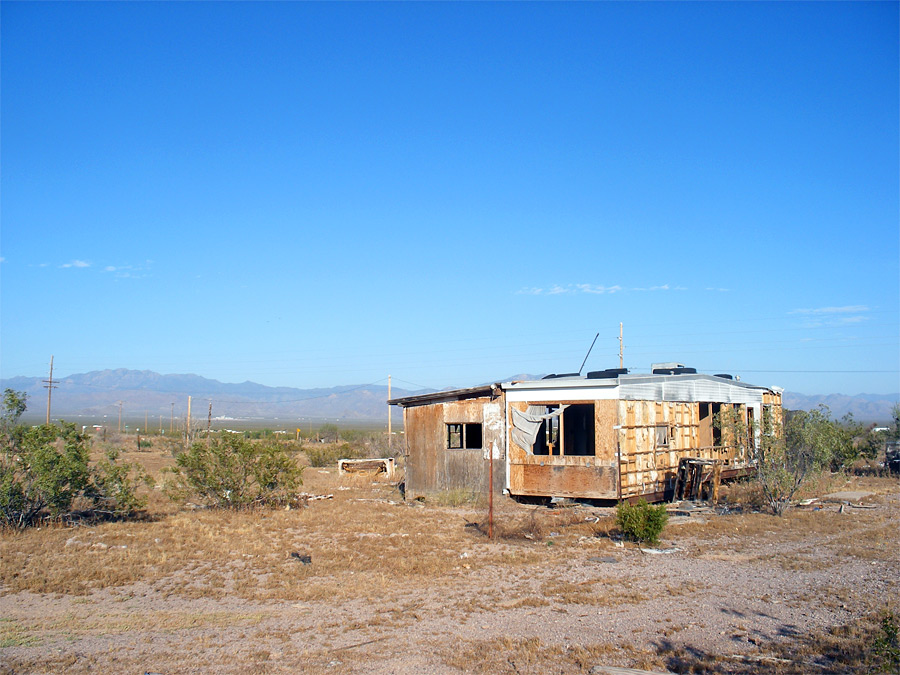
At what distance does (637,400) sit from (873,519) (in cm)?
567

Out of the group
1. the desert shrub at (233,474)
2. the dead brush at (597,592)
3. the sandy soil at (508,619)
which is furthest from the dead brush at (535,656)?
the desert shrub at (233,474)

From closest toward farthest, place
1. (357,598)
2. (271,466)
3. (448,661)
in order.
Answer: (448,661) → (357,598) → (271,466)

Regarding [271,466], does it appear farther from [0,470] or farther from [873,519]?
[873,519]

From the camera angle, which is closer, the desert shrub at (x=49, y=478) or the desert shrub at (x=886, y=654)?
the desert shrub at (x=886, y=654)

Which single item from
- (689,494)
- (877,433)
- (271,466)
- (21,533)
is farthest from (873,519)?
(877,433)

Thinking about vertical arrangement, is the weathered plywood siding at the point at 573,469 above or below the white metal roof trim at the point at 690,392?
below

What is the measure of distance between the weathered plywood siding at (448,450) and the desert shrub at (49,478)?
754 centimetres

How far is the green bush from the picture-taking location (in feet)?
40.6

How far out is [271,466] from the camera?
17.3 meters

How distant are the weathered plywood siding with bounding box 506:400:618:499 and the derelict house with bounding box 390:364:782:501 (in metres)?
0.02

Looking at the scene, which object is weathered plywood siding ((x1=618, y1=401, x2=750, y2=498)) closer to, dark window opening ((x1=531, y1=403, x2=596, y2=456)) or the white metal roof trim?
the white metal roof trim

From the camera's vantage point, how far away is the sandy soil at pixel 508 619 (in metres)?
6.69

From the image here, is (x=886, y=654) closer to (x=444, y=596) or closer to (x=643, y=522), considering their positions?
(x=444, y=596)

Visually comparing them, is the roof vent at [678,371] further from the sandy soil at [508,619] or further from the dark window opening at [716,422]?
the sandy soil at [508,619]
